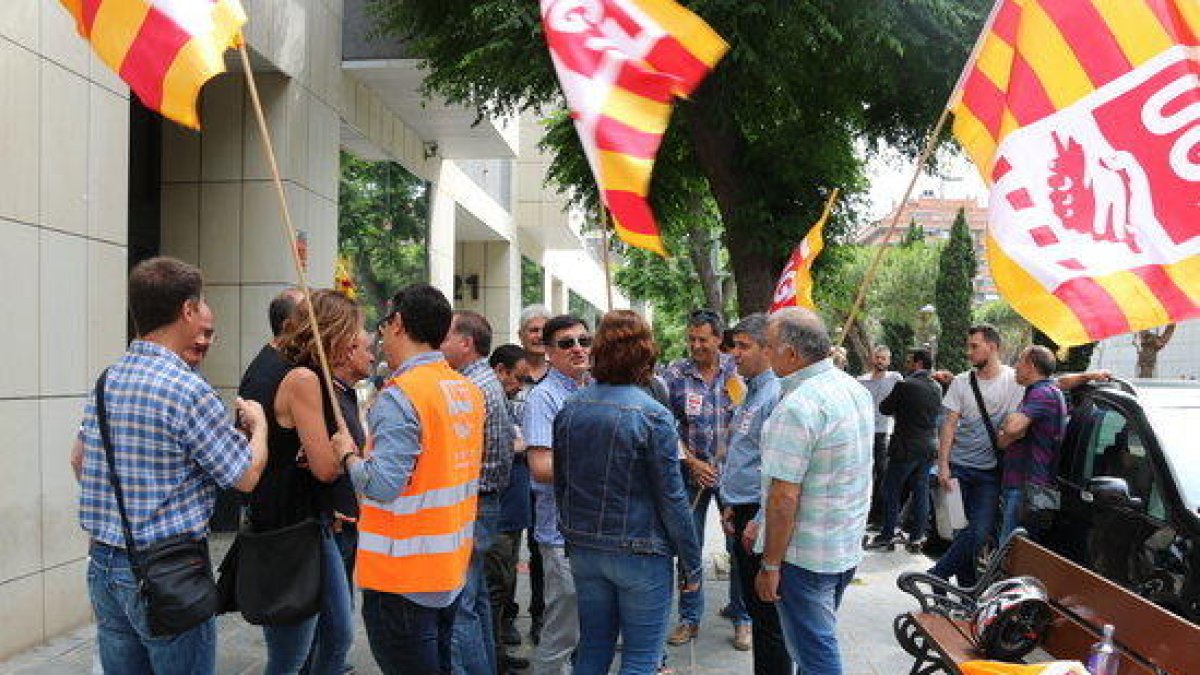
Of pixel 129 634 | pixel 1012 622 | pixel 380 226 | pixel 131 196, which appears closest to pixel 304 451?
pixel 129 634

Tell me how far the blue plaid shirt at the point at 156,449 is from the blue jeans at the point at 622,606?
56.9 inches

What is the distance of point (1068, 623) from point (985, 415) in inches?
111

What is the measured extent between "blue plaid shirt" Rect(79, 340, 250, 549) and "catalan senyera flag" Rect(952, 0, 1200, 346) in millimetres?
2568

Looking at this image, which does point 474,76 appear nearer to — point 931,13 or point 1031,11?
point 931,13

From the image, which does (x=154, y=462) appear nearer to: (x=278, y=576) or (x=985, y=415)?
(x=278, y=576)

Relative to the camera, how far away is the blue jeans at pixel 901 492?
948 cm

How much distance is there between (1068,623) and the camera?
440 centimetres

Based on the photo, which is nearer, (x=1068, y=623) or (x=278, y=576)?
(x=278, y=576)

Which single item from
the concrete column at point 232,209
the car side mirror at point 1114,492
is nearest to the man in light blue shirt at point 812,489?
the car side mirror at point 1114,492

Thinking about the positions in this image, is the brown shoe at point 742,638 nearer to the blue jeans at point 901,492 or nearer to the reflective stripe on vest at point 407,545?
the reflective stripe on vest at point 407,545

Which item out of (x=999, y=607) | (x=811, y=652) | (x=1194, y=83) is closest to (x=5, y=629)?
(x=811, y=652)

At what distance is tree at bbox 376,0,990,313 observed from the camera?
8.95 m

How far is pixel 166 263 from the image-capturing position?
306 cm

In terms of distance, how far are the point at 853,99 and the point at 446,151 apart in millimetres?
6752
